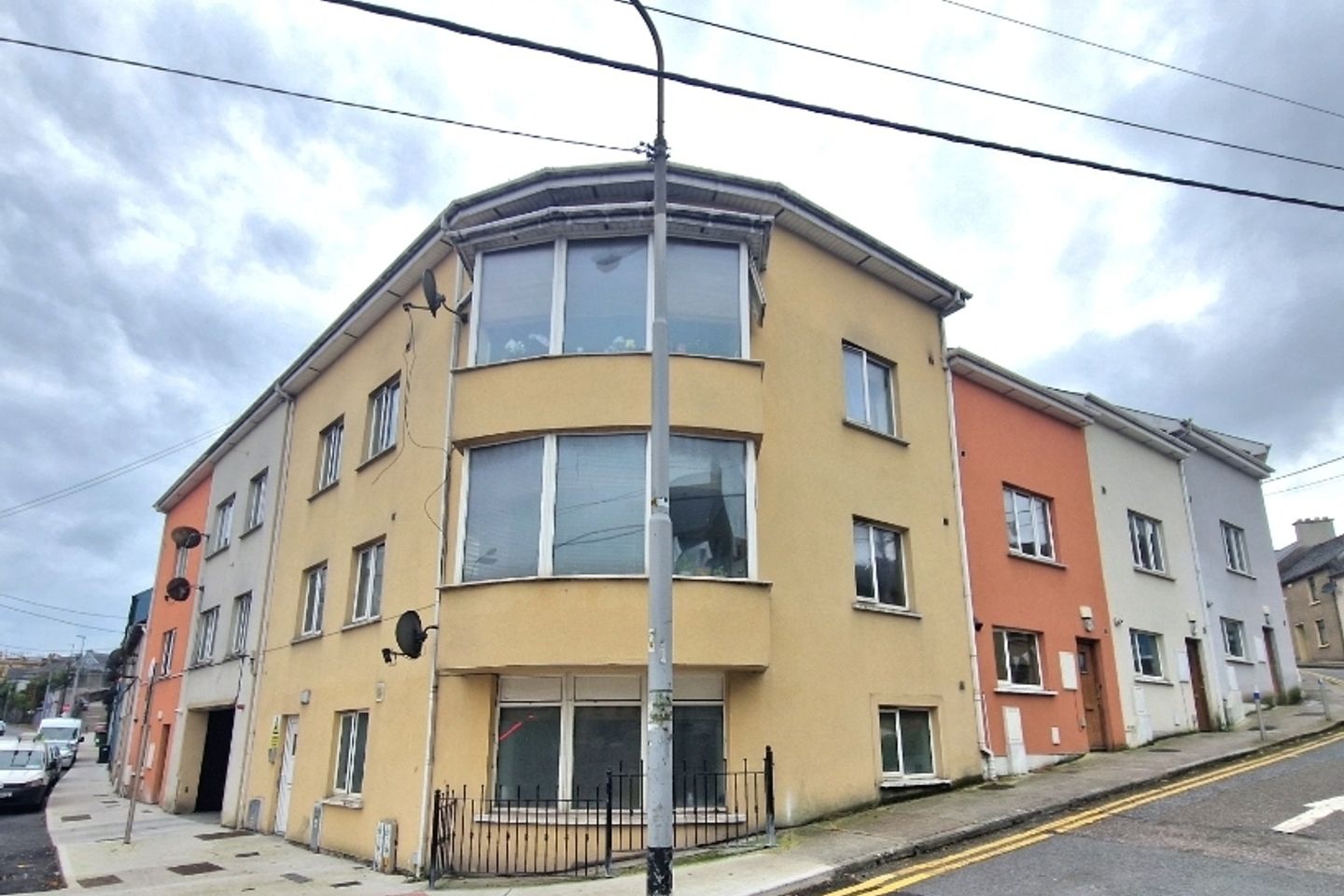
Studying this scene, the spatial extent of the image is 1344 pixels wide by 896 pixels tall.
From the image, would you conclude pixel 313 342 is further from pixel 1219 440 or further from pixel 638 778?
pixel 1219 440

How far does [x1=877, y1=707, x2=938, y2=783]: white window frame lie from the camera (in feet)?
40.7

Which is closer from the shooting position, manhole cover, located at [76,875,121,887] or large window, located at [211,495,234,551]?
manhole cover, located at [76,875,121,887]

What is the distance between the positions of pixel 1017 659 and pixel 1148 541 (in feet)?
22.0

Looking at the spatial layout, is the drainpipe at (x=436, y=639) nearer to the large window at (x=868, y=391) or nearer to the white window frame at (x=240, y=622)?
the large window at (x=868, y=391)

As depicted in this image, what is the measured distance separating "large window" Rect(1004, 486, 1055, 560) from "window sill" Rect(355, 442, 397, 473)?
36.7 feet

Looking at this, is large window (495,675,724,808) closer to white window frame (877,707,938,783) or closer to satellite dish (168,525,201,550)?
white window frame (877,707,938,783)

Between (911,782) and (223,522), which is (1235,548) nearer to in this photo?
(911,782)

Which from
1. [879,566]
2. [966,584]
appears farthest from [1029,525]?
[879,566]

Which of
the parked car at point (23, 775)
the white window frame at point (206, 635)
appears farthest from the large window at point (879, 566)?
the parked car at point (23, 775)

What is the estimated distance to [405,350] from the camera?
14.8 meters

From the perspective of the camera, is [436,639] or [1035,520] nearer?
[436,639]

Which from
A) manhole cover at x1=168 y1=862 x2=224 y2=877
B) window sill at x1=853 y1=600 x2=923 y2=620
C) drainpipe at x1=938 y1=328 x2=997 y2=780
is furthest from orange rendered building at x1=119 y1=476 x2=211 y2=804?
drainpipe at x1=938 y1=328 x2=997 y2=780

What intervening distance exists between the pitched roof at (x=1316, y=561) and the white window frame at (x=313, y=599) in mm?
46390

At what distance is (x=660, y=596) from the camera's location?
759 centimetres
